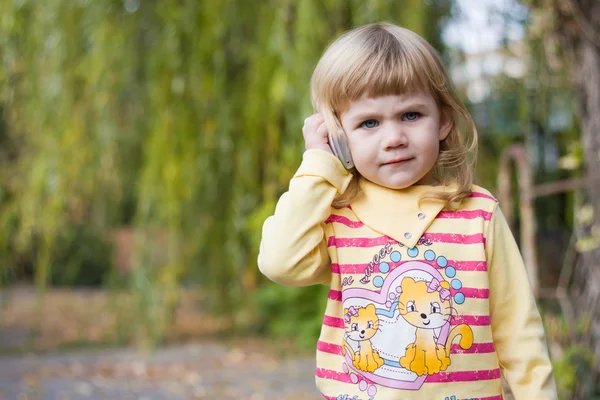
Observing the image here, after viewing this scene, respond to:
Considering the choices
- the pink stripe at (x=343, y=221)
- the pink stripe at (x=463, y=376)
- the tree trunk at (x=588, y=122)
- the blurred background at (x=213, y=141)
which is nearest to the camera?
the pink stripe at (x=463, y=376)

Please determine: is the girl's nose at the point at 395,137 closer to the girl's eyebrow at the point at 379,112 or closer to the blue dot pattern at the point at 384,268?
the girl's eyebrow at the point at 379,112

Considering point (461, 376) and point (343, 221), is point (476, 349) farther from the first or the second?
point (343, 221)

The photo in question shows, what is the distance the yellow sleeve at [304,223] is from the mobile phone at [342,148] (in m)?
0.01

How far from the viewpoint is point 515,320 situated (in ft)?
4.49

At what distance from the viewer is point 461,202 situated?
140 cm

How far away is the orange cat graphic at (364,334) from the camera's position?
133cm

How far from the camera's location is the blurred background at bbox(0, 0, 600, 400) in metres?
3.40

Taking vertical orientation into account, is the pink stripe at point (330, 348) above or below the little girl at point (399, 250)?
below

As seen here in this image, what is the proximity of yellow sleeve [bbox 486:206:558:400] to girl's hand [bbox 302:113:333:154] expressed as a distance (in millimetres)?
356

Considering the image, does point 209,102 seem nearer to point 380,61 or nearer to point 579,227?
point 579,227

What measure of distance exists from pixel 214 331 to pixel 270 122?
91.3 inches

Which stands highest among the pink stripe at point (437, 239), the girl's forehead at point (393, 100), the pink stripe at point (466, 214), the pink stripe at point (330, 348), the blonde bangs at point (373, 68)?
the blonde bangs at point (373, 68)

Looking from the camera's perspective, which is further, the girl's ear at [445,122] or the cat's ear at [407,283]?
the girl's ear at [445,122]

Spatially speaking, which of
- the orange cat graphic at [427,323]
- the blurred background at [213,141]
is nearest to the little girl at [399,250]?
the orange cat graphic at [427,323]
